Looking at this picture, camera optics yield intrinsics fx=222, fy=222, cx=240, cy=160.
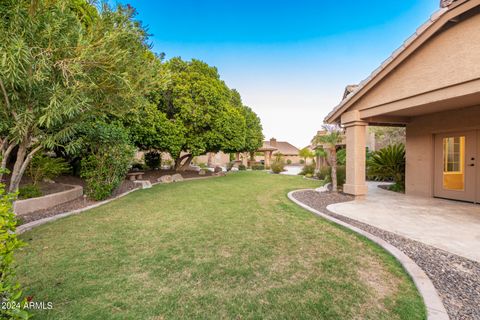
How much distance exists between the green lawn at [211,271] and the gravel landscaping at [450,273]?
1.15ft

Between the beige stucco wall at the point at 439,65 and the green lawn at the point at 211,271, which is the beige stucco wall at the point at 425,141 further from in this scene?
the green lawn at the point at 211,271

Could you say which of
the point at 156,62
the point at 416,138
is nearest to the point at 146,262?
the point at 156,62

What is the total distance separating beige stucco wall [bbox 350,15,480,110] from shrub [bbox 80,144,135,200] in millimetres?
9337

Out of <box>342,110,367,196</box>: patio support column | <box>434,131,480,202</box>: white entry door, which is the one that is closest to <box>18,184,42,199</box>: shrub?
<box>342,110,367,196</box>: patio support column

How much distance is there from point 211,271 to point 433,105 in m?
7.86

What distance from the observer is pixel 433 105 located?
6695 mm

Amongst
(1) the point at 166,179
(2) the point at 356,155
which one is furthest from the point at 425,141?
(1) the point at 166,179

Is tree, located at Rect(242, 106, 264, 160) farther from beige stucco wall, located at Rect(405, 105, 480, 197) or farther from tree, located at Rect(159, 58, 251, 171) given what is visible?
beige stucco wall, located at Rect(405, 105, 480, 197)

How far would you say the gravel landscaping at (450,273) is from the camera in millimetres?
2457

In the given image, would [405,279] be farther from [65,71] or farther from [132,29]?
[132,29]

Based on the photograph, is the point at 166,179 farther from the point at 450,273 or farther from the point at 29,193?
the point at 450,273

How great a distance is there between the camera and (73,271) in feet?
10.2

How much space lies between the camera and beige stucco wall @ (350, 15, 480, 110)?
16.8 feet

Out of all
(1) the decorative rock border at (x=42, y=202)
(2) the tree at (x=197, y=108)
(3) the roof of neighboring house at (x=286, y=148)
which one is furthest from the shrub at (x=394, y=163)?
(3) the roof of neighboring house at (x=286, y=148)
